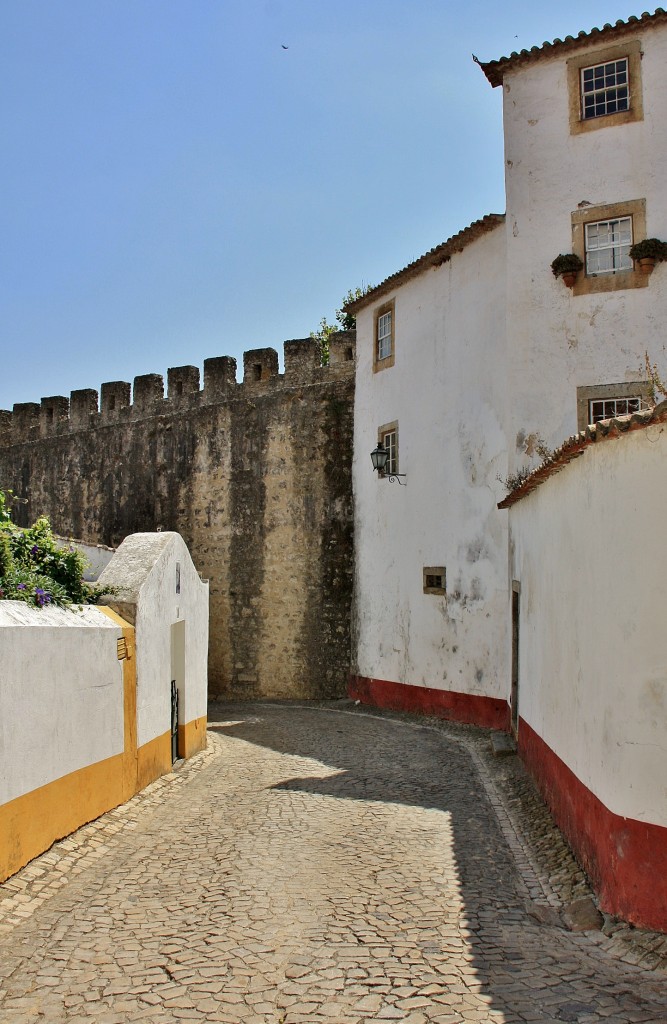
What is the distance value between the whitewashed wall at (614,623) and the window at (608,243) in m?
5.71

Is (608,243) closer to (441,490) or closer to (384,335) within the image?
(441,490)

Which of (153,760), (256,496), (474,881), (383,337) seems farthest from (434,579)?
(474,881)

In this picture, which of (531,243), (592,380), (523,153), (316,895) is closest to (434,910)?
(316,895)

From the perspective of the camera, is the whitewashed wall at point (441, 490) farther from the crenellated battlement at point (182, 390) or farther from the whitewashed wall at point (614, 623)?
the whitewashed wall at point (614, 623)

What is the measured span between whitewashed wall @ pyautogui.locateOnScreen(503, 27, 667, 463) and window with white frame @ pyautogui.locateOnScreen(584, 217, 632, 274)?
0.28m

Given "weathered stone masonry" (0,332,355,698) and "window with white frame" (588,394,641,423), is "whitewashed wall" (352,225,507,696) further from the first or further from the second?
"window with white frame" (588,394,641,423)

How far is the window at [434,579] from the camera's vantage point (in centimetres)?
1423

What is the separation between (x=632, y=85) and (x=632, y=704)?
33.7 ft

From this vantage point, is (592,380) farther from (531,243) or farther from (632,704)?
(632,704)

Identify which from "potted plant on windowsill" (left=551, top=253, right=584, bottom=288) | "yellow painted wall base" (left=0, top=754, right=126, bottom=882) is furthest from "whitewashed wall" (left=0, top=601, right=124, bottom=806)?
"potted plant on windowsill" (left=551, top=253, right=584, bottom=288)

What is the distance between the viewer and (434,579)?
1449 centimetres

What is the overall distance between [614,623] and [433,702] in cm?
907

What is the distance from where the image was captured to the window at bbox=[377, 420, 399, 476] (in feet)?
51.5

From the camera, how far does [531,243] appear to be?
12.5 meters
